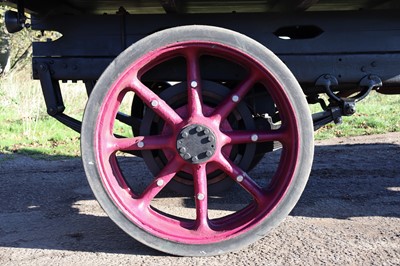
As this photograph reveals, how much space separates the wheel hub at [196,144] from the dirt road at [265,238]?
0.58m

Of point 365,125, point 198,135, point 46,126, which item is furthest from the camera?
point 46,126

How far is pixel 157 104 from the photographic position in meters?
2.90

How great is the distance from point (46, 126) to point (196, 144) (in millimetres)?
5671

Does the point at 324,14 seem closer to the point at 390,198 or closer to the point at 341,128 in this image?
the point at 390,198

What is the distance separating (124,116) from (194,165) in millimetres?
1110

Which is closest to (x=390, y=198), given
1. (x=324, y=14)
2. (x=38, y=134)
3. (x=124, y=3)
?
(x=324, y=14)

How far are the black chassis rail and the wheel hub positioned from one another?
503mm

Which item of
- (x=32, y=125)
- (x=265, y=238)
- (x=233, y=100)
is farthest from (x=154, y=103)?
(x=32, y=125)

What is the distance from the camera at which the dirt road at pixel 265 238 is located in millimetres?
2812

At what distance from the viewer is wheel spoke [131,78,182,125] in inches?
113

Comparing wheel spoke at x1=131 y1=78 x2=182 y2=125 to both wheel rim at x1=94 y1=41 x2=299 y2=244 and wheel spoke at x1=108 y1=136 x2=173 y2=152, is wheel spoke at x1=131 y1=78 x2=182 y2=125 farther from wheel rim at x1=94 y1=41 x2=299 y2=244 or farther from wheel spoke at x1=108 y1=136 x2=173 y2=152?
wheel spoke at x1=108 y1=136 x2=173 y2=152

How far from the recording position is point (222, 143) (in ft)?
9.39

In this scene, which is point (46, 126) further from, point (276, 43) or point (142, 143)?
point (276, 43)

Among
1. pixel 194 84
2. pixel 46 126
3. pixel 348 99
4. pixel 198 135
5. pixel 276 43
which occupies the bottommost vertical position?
pixel 46 126
